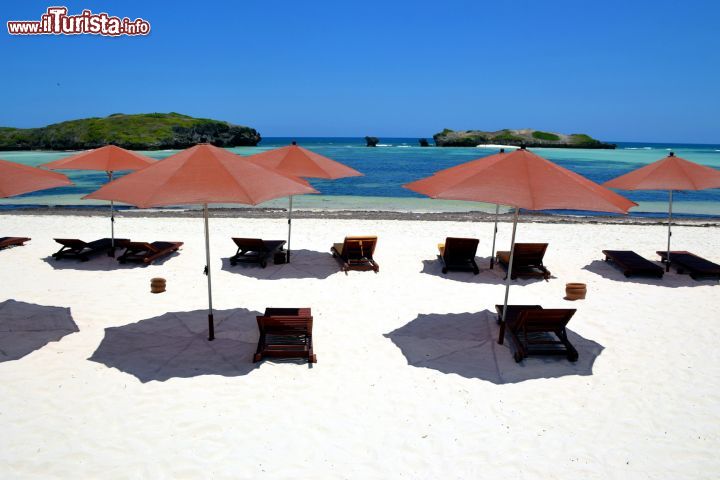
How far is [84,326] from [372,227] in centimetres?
1116

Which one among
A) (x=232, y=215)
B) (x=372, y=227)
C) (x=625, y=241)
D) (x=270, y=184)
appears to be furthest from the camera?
(x=232, y=215)

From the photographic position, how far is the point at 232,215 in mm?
20484

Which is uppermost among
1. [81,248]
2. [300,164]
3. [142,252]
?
[300,164]

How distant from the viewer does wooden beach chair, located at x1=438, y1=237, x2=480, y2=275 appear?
34.5ft

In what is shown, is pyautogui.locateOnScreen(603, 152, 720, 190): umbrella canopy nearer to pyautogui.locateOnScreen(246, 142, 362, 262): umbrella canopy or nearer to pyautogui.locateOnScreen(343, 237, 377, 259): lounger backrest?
pyautogui.locateOnScreen(343, 237, 377, 259): lounger backrest

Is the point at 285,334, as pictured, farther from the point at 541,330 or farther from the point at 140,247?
the point at 140,247

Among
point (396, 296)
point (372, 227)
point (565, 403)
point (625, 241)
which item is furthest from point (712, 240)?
point (565, 403)

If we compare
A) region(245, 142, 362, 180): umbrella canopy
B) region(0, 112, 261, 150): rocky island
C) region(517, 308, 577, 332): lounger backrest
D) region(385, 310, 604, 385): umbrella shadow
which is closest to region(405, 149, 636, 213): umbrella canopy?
region(517, 308, 577, 332): lounger backrest

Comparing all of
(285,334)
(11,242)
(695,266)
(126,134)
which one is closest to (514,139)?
(126,134)

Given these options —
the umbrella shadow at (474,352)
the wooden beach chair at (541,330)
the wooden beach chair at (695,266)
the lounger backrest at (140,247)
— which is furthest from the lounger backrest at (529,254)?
the lounger backrest at (140,247)

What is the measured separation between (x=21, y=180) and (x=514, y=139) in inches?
5380

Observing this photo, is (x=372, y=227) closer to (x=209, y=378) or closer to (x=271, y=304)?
(x=271, y=304)

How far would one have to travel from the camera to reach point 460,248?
34.8 ft

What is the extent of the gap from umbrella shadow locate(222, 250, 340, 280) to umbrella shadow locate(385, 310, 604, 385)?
332 centimetres
